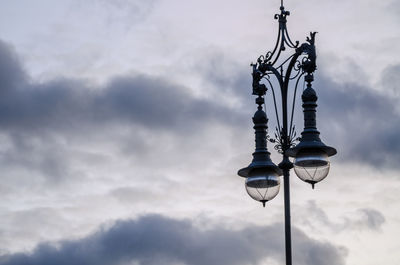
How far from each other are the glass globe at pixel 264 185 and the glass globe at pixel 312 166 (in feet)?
3.51

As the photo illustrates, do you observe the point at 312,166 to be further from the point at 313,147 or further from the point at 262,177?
the point at 262,177

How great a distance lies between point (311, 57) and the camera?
22922mm

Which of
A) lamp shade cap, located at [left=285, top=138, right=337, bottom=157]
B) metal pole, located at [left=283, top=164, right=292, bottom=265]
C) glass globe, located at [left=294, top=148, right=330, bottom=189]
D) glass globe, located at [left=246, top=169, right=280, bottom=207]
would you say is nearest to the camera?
metal pole, located at [left=283, top=164, right=292, bottom=265]

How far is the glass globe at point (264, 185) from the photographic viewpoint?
887 inches

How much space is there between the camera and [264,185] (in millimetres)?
22547

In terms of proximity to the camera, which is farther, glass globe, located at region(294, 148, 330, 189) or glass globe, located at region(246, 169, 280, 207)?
glass globe, located at region(246, 169, 280, 207)

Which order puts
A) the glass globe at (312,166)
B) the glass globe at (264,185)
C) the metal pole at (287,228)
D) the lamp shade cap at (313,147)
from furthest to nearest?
1. the glass globe at (264,185)
2. the lamp shade cap at (313,147)
3. the glass globe at (312,166)
4. the metal pole at (287,228)

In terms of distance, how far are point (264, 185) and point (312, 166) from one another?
146 cm

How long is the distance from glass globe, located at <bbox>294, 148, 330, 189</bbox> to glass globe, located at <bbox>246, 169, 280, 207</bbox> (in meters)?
1.07

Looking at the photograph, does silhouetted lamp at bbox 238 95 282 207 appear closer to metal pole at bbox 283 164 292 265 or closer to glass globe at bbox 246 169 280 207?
glass globe at bbox 246 169 280 207

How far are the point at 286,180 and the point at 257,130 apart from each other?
6.25ft

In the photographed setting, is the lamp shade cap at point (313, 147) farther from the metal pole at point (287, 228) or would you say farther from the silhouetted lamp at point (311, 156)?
the metal pole at point (287, 228)

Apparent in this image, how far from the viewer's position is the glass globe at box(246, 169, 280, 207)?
22.5m

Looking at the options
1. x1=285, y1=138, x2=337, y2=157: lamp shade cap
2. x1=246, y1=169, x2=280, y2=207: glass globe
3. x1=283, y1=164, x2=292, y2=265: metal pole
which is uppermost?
x1=285, y1=138, x2=337, y2=157: lamp shade cap
